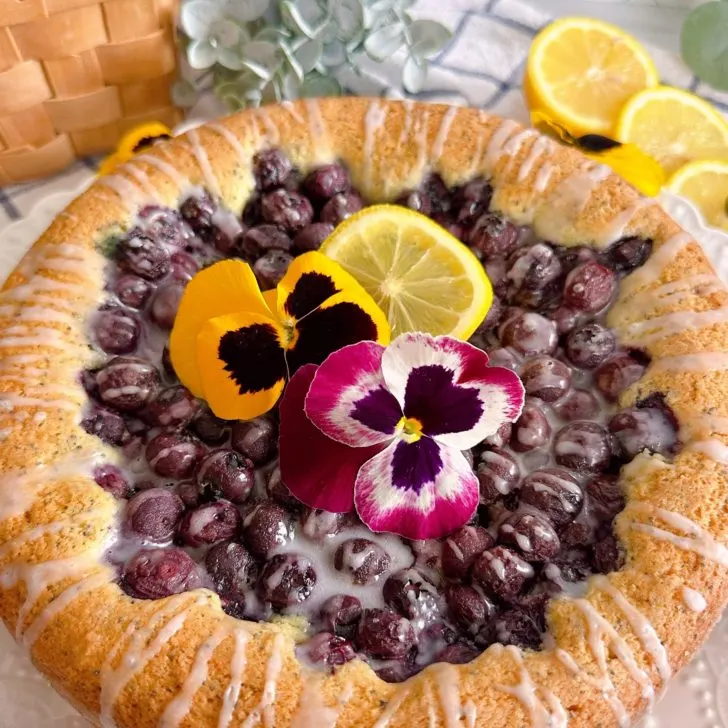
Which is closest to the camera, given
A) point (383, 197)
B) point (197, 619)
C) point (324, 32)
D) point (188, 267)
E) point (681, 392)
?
point (197, 619)

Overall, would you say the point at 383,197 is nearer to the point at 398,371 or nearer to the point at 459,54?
the point at 398,371

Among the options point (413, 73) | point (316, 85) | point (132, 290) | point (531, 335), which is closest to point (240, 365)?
point (132, 290)

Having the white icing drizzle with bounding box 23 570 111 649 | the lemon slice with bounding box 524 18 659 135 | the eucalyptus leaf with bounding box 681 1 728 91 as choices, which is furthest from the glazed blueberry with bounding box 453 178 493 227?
the eucalyptus leaf with bounding box 681 1 728 91

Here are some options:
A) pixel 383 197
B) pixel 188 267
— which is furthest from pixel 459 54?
pixel 188 267

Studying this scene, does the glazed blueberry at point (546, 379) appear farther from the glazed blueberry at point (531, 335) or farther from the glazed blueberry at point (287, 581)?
the glazed blueberry at point (287, 581)

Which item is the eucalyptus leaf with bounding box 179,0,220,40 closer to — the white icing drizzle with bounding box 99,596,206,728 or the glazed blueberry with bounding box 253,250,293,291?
the glazed blueberry with bounding box 253,250,293,291

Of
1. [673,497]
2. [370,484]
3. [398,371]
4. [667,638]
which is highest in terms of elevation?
[398,371]
